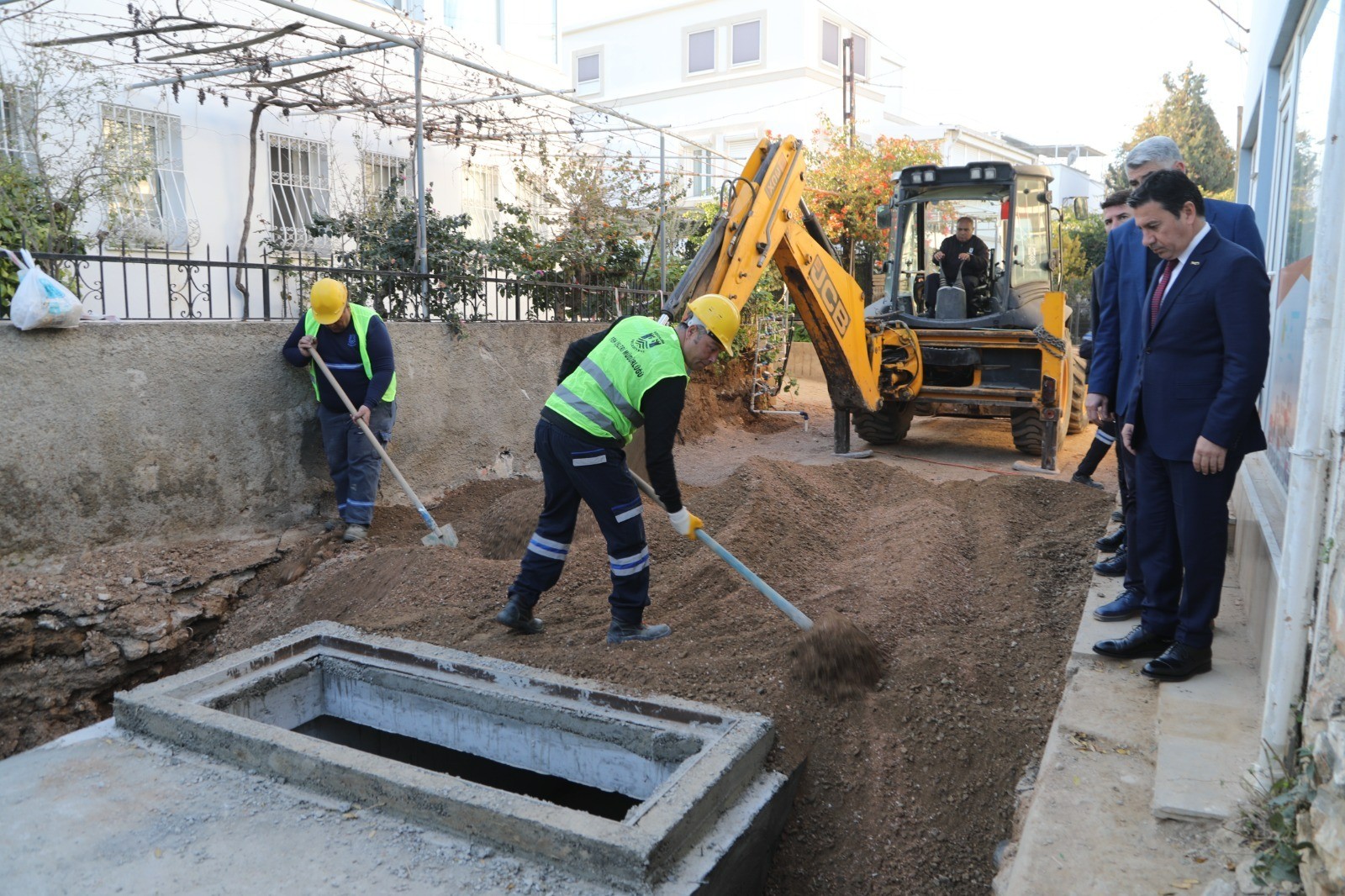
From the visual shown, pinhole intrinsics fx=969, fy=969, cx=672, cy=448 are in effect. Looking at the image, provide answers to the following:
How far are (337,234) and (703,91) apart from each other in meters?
18.3

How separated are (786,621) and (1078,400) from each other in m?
7.90

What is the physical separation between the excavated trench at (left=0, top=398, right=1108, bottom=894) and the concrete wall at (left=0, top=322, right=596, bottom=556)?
26 cm

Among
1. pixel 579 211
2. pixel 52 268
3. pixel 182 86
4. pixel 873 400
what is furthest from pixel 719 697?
pixel 182 86

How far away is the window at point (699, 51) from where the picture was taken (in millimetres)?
25766

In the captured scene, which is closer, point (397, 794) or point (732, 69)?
point (397, 794)

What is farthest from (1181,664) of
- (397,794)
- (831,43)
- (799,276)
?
(831,43)

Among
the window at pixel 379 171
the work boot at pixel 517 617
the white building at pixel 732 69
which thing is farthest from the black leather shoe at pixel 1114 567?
the white building at pixel 732 69

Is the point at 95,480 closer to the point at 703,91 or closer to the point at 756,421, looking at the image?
the point at 756,421

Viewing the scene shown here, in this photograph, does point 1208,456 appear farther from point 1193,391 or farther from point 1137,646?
point 1137,646

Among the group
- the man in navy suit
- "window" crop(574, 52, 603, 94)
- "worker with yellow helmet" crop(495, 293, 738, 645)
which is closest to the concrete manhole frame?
"worker with yellow helmet" crop(495, 293, 738, 645)

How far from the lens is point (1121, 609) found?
395cm

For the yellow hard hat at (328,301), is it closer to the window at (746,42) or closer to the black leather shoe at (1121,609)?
the black leather shoe at (1121,609)

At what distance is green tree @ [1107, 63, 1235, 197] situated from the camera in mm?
27344

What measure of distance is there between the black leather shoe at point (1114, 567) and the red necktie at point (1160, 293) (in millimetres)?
1643
